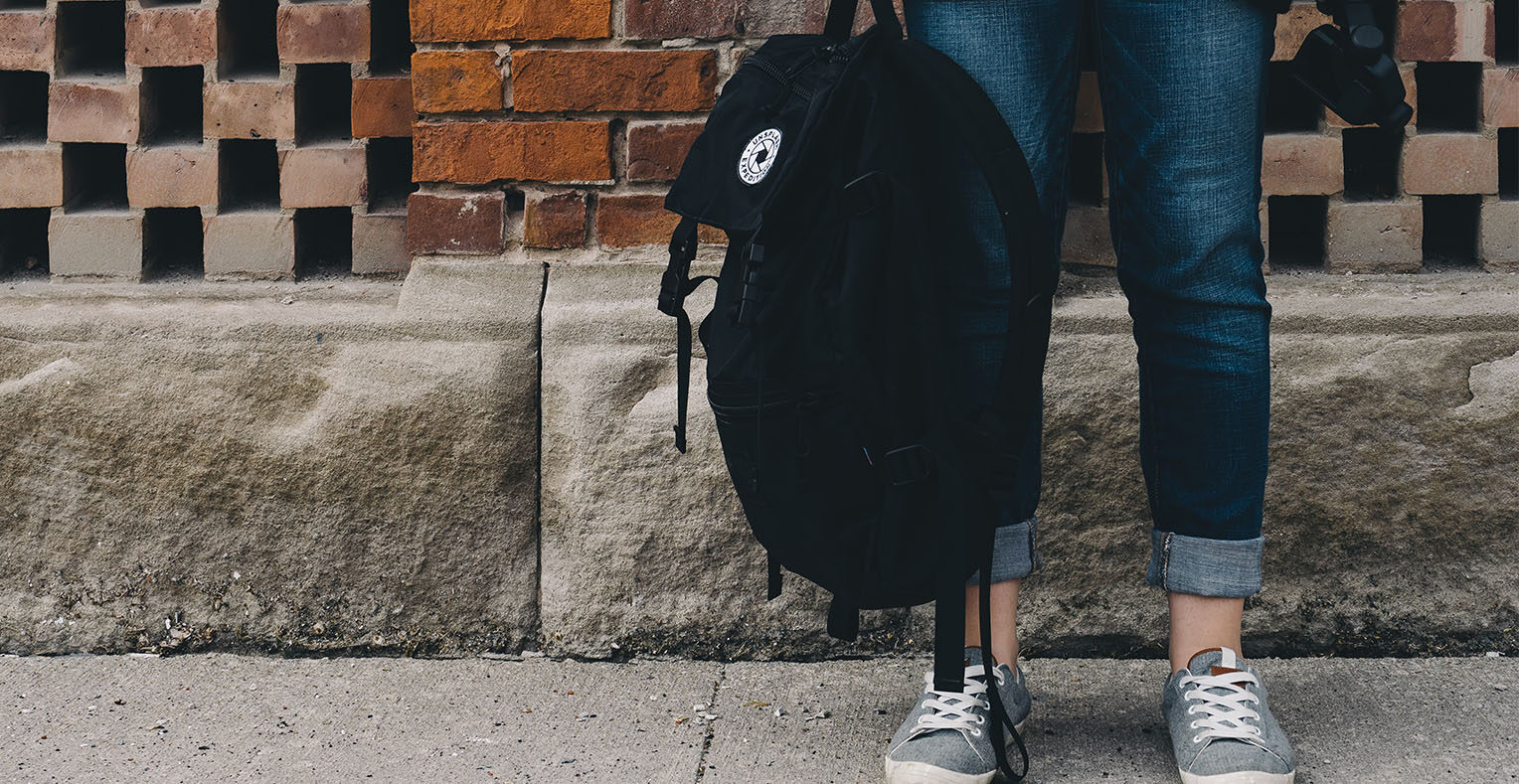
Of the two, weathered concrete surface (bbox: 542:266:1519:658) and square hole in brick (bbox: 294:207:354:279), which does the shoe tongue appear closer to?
weathered concrete surface (bbox: 542:266:1519:658)

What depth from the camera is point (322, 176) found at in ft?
6.29

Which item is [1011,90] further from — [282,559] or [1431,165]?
[282,559]

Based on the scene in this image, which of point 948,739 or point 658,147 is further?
point 658,147

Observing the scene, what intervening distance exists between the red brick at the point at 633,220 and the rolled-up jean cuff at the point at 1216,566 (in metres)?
0.80

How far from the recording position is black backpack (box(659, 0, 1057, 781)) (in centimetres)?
127

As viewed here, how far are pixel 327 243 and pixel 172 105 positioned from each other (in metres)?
0.31

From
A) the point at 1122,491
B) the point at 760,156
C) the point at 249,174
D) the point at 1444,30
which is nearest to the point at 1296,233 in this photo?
the point at 1444,30

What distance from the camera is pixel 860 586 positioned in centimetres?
135

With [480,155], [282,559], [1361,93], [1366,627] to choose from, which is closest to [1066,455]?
[1366,627]

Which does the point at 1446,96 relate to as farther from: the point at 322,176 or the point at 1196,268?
the point at 322,176

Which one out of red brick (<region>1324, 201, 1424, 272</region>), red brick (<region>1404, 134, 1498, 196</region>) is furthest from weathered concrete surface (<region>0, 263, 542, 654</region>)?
red brick (<region>1404, 134, 1498, 196</region>)

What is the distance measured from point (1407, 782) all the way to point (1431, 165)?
34.7 inches

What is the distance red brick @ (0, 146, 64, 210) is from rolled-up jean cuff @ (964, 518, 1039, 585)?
4.81 feet

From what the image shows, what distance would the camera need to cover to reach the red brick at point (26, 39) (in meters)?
1.89
